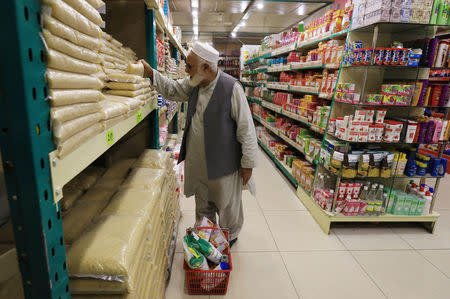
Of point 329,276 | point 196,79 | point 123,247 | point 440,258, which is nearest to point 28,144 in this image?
point 123,247

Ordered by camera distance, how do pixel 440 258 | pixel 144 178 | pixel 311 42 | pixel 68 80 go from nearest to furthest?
pixel 68 80, pixel 144 178, pixel 440 258, pixel 311 42

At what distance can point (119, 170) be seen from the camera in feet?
5.93

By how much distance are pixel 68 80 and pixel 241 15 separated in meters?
10.3

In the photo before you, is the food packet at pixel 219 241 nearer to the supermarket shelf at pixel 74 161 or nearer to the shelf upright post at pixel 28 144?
the supermarket shelf at pixel 74 161

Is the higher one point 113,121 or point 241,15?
point 241,15

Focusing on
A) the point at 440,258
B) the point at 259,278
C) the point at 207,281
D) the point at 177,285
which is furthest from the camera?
the point at 440,258

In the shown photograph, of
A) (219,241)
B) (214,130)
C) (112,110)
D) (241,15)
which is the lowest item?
(219,241)

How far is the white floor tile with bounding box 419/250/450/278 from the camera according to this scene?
252 centimetres

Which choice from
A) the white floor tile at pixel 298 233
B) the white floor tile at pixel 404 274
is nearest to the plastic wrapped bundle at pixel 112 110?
the white floor tile at pixel 298 233

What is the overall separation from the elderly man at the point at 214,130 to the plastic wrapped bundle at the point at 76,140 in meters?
1.31

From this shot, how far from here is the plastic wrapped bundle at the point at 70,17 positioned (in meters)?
0.57

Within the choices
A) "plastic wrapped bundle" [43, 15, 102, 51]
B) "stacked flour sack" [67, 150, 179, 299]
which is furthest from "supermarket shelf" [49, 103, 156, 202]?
"stacked flour sack" [67, 150, 179, 299]

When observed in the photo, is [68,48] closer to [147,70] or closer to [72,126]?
[72,126]

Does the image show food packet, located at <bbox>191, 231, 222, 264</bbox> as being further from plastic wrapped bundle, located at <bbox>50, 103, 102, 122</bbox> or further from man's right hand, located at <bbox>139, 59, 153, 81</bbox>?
plastic wrapped bundle, located at <bbox>50, 103, 102, 122</bbox>
